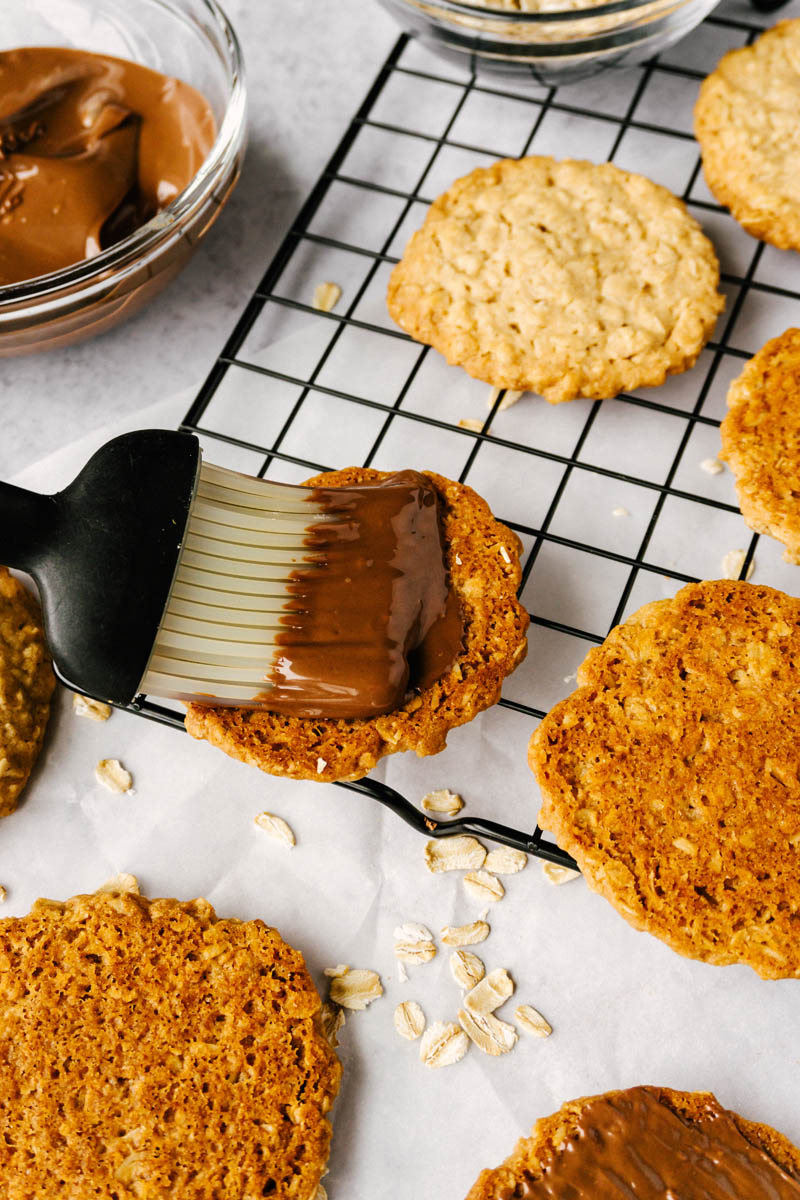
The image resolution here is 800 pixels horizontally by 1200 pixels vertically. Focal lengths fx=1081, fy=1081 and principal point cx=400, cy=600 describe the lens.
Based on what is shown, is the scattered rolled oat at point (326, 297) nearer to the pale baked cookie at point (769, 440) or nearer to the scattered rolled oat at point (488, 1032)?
the pale baked cookie at point (769, 440)

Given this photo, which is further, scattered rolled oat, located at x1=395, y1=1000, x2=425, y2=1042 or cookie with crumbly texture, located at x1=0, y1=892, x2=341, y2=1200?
scattered rolled oat, located at x1=395, y1=1000, x2=425, y2=1042

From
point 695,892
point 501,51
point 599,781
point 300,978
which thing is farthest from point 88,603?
point 501,51

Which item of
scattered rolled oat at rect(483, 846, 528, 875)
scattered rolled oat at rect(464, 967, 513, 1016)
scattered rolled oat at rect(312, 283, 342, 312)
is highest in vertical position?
scattered rolled oat at rect(312, 283, 342, 312)

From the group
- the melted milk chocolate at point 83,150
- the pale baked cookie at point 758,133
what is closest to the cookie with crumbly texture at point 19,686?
the melted milk chocolate at point 83,150

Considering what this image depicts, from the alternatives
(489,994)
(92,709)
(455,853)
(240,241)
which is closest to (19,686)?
(92,709)

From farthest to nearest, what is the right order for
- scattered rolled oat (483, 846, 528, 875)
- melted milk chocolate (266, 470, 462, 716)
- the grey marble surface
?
1. the grey marble surface
2. scattered rolled oat (483, 846, 528, 875)
3. melted milk chocolate (266, 470, 462, 716)

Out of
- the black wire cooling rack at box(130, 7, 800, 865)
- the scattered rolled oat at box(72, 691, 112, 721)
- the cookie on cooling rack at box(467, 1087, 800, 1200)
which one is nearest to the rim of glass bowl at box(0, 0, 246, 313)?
the black wire cooling rack at box(130, 7, 800, 865)

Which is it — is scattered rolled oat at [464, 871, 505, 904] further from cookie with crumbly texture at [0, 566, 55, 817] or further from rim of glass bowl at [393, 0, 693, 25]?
rim of glass bowl at [393, 0, 693, 25]
